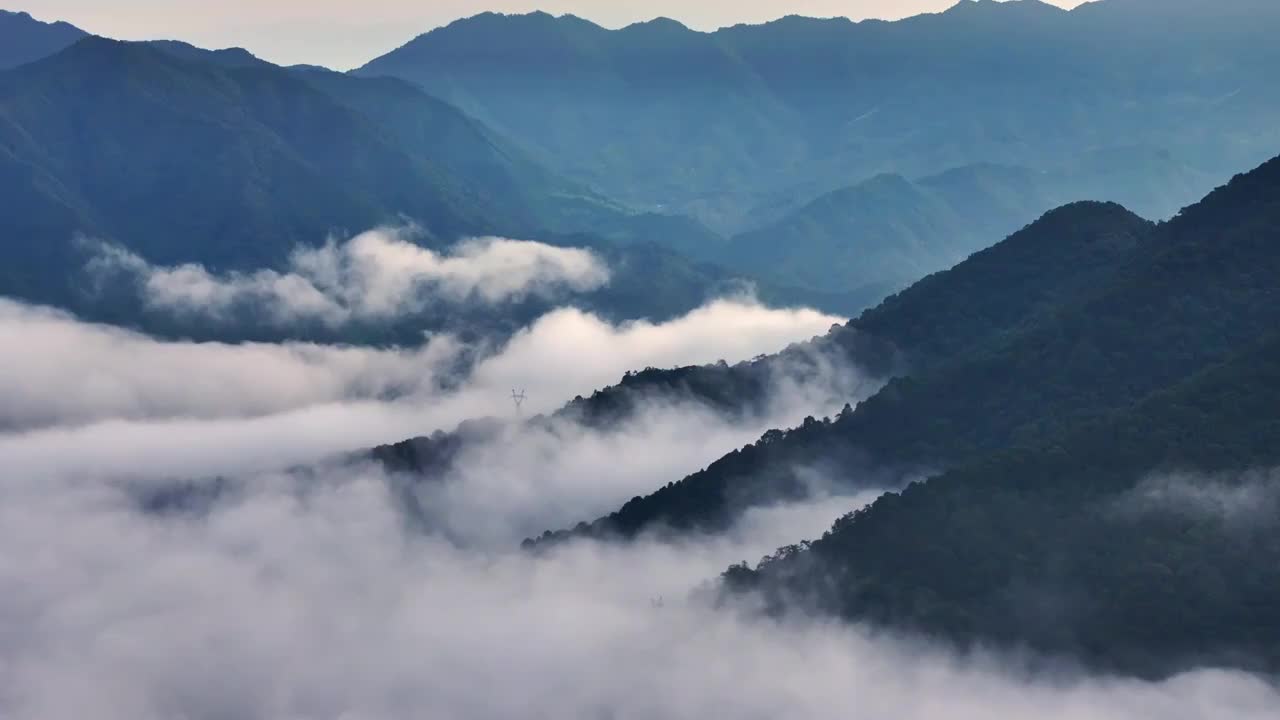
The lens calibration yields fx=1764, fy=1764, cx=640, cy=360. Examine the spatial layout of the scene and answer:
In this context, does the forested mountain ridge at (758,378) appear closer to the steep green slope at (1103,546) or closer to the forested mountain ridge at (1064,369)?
the forested mountain ridge at (1064,369)

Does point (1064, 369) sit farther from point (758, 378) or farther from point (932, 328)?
point (758, 378)

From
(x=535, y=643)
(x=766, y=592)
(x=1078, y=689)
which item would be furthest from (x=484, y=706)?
(x=1078, y=689)

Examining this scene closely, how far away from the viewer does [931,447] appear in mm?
145375

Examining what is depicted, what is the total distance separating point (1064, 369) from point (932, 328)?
3283 cm

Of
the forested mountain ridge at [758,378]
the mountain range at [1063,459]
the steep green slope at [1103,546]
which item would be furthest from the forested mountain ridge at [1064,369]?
the forested mountain ridge at [758,378]

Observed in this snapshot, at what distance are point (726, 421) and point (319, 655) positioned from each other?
172 feet

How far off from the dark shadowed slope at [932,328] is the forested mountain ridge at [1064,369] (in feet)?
0.69

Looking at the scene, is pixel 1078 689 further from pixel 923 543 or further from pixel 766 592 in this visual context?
pixel 766 592

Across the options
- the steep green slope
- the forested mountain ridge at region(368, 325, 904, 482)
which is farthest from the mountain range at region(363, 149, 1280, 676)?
the forested mountain ridge at region(368, 325, 904, 482)

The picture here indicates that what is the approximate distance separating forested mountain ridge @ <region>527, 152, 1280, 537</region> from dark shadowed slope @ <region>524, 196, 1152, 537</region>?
8.2 inches

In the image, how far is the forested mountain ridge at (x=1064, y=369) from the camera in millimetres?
140750

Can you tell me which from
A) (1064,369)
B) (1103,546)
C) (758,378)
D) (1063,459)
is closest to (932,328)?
(758,378)

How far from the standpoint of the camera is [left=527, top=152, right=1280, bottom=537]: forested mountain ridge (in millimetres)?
140750

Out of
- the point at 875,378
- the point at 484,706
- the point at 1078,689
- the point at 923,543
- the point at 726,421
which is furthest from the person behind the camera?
the point at 726,421
